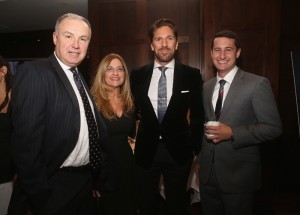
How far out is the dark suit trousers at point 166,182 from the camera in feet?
7.23

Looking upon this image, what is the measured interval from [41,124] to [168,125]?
1035 millimetres

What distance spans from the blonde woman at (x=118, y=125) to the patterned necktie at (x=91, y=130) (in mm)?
632

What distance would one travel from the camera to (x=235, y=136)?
6.18ft

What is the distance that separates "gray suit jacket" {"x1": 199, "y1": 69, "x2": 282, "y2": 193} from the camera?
6.16 feet

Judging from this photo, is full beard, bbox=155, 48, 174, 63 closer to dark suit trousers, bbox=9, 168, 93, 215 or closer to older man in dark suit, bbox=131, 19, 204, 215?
older man in dark suit, bbox=131, 19, 204, 215

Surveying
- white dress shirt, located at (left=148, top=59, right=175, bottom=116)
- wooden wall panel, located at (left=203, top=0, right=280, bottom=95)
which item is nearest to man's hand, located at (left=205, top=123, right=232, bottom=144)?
white dress shirt, located at (left=148, top=59, right=175, bottom=116)

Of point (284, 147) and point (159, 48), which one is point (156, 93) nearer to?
point (159, 48)

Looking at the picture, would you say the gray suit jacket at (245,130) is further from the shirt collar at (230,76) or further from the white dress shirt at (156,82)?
the white dress shirt at (156,82)

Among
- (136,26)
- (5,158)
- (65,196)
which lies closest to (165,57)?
(65,196)

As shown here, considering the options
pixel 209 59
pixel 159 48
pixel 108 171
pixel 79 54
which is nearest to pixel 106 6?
pixel 209 59

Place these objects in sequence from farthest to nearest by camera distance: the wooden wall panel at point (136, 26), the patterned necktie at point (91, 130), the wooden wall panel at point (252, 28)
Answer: the wooden wall panel at point (136, 26), the wooden wall panel at point (252, 28), the patterned necktie at point (91, 130)

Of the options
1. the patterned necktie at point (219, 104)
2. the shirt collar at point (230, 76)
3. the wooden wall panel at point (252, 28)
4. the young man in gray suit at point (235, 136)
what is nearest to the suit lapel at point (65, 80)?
the young man in gray suit at point (235, 136)

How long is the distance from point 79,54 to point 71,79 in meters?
Answer: 0.16

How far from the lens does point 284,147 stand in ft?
13.6
